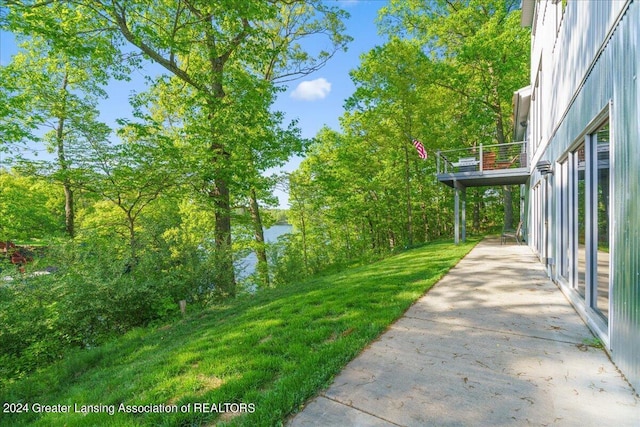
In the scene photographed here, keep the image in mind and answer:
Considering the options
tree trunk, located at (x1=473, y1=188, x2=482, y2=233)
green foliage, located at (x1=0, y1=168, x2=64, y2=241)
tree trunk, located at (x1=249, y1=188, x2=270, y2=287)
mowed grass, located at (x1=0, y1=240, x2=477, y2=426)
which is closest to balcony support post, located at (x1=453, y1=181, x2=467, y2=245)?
tree trunk, located at (x1=473, y1=188, x2=482, y2=233)

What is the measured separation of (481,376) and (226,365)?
2451 millimetres

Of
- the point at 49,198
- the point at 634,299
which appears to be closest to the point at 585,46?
the point at 634,299

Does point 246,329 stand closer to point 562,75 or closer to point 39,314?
point 39,314

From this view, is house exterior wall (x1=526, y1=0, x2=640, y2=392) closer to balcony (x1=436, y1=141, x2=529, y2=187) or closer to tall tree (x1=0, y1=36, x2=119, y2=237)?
balcony (x1=436, y1=141, x2=529, y2=187)

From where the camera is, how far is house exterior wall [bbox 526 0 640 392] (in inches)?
94.5

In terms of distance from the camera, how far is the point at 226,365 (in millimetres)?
3062

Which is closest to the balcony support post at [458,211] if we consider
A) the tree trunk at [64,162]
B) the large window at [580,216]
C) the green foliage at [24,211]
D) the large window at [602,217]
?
the large window at [580,216]

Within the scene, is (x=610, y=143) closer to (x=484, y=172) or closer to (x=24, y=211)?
(x=484, y=172)

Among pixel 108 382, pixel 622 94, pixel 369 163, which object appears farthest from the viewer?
A: pixel 369 163

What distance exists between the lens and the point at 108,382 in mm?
3375

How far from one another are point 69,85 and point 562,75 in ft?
56.7

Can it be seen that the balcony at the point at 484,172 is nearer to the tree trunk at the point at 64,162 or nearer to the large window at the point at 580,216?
the large window at the point at 580,216

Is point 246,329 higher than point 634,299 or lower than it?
lower

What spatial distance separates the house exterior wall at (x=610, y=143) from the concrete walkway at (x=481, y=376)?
0.30 m
